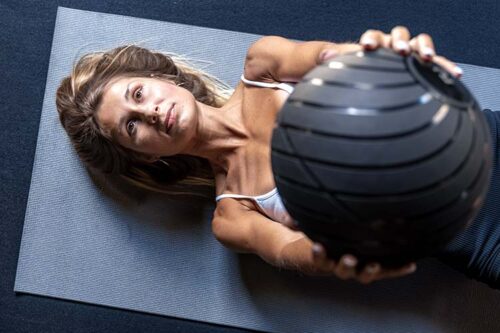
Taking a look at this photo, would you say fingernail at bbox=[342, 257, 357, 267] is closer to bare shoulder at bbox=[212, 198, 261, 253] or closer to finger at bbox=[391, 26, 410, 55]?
finger at bbox=[391, 26, 410, 55]

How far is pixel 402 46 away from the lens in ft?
2.47

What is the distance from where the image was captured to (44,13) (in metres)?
1.71

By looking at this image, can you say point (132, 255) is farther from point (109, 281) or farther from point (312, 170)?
point (312, 170)

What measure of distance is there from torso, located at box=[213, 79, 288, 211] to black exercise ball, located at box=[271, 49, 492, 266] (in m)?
0.63

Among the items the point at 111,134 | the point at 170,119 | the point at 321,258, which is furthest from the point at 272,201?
the point at 321,258

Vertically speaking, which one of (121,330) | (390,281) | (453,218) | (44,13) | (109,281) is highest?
(453,218)

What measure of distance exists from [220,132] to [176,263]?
15.6 inches

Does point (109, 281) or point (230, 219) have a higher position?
point (230, 219)

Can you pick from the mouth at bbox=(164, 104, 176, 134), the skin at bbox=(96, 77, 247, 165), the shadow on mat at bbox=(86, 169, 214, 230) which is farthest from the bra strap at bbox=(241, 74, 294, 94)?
the shadow on mat at bbox=(86, 169, 214, 230)

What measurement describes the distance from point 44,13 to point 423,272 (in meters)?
1.33

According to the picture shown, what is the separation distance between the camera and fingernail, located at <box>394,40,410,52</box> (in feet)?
2.45

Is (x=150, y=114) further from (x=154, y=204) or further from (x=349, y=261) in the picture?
(x=349, y=261)

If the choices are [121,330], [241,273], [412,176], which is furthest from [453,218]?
[121,330]

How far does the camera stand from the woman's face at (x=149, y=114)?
4.05 ft
